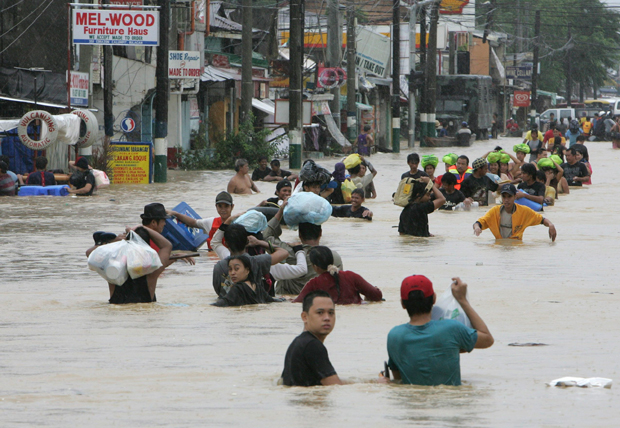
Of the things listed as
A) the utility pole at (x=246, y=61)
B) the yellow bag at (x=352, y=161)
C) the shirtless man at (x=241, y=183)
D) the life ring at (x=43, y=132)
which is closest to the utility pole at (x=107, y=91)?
the utility pole at (x=246, y=61)

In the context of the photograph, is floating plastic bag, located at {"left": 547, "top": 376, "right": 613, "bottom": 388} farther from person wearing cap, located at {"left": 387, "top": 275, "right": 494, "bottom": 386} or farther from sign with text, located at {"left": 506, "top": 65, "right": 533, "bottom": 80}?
sign with text, located at {"left": 506, "top": 65, "right": 533, "bottom": 80}

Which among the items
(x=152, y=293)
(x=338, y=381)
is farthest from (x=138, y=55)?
(x=338, y=381)

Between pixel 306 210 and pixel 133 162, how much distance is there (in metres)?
17.5

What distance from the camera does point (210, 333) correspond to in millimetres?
8359

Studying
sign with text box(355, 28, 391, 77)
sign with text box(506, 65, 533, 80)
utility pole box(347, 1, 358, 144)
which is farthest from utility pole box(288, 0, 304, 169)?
sign with text box(506, 65, 533, 80)

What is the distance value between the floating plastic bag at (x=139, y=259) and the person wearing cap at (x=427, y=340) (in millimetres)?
3586

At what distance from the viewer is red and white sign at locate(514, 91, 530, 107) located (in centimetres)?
7950

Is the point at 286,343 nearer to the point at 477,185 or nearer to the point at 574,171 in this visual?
the point at 477,185

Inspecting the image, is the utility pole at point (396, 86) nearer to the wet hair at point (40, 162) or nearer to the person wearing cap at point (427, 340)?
the wet hair at point (40, 162)

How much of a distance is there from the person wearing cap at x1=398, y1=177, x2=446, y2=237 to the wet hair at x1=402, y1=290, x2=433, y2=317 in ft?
29.8

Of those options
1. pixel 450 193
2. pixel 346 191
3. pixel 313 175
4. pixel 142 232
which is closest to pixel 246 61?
pixel 346 191

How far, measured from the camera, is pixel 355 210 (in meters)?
18.3

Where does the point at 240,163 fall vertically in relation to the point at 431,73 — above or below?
below

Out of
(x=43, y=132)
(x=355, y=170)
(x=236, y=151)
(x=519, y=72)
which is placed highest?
(x=519, y=72)
